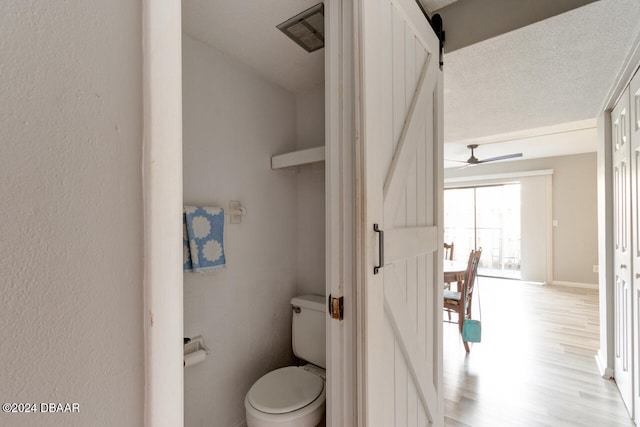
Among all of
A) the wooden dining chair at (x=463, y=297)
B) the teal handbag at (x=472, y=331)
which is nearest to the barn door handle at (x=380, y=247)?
the teal handbag at (x=472, y=331)

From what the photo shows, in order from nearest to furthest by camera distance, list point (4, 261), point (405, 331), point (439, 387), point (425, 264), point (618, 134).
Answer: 1. point (4, 261)
2. point (405, 331)
3. point (425, 264)
4. point (439, 387)
5. point (618, 134)

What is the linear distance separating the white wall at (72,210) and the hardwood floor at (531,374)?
226 centimetres

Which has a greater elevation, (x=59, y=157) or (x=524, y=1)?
(x=524, y=1)

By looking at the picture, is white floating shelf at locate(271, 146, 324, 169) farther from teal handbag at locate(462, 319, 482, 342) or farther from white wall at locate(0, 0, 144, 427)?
teal handbag at locate(462, 319, 482, 342)

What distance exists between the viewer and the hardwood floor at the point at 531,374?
1.93m

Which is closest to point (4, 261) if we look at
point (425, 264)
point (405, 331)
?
point (405, 331)

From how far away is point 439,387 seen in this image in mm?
1487

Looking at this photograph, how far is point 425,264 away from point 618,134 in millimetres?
1993

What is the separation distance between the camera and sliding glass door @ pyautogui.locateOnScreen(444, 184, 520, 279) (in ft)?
20.1

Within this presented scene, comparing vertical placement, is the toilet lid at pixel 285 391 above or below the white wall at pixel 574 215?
below

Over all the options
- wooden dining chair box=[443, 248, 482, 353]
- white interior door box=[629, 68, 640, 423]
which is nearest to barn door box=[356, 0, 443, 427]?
white interior door box=[629, 68, 640, 423]

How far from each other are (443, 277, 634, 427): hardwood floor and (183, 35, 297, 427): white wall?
1426 millimetres

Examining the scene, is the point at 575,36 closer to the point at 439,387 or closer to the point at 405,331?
the point at 405,331

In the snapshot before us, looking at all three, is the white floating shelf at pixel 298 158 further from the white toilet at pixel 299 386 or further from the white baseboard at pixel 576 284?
the white baseboard at pixel 576 284
